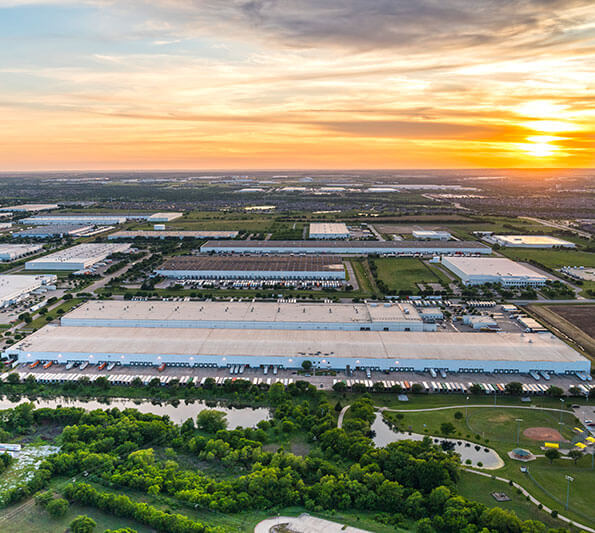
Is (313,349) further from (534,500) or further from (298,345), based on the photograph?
(534,500)

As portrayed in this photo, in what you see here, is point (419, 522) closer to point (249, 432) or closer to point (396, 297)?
point (249, 432)

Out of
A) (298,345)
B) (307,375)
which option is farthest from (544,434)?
(298,345)

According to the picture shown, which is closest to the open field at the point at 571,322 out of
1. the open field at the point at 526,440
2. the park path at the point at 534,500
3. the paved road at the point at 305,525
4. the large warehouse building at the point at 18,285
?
the open field at the point at 526,440

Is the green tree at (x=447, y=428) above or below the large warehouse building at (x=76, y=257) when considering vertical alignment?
below

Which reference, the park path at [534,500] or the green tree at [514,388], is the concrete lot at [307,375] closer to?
the green tree at [514,388]

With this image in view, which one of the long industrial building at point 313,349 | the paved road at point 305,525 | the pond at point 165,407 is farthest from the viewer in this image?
the long industrial building at point 313,349

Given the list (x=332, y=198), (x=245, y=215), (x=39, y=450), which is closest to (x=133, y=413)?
(x=39, y=450)
